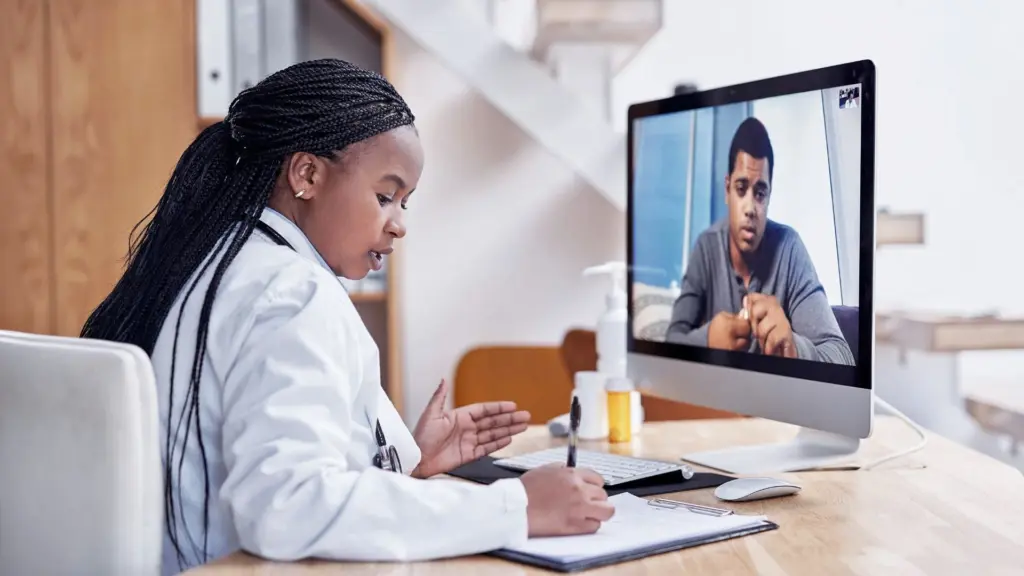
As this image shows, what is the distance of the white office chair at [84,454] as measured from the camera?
946 millimetres

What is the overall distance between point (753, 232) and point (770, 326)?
0.13 m

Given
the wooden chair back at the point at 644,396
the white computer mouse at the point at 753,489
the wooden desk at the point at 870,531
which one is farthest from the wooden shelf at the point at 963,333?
the white computer mouse at the point at 753,489

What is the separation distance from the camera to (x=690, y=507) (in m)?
1.20

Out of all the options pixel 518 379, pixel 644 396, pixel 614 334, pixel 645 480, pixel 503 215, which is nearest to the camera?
pixel 645 480

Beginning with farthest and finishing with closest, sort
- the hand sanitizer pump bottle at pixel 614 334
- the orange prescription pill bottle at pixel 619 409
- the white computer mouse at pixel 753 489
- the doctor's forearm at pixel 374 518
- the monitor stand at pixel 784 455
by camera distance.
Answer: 1. the hand sanitizer pump bottle at pixel 614 334
2. the orange prescription pill bottle at pixel 619 409
3. the monitor stand at pixel 784 455
4. the white computer mouse at pixel 753 489
5. the doctor's forearm at pixel 374 518

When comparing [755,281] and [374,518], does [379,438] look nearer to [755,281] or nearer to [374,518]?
[374,518]

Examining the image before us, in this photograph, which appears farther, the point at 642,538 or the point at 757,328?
the point at 757,328

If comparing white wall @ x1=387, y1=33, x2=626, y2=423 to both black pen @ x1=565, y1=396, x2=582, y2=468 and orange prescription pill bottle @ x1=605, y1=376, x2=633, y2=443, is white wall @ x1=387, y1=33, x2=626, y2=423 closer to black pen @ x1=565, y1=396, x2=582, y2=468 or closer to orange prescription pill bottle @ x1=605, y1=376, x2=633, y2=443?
orange prescription pill bottle @ x1=605, y1=376, x2=633, y2=443

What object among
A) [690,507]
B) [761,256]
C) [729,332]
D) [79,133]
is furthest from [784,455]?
[79,133]

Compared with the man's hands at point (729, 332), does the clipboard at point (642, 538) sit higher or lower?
lower

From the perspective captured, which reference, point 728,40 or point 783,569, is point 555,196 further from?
point 783,569

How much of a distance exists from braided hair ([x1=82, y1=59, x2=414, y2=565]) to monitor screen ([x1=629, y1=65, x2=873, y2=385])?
54cm

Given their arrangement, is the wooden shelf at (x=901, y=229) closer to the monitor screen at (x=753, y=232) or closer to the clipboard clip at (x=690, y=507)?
the monitor screen at (x=753, y=232)

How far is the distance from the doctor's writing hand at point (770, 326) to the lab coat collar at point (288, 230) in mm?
628
